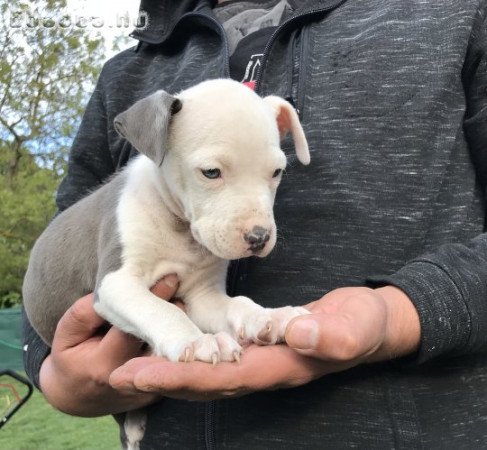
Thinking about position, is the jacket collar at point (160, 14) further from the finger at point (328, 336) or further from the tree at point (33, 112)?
the tree at point (33, 112)

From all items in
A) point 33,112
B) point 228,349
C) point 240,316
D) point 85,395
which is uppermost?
point 228,349

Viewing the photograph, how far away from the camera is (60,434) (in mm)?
8711

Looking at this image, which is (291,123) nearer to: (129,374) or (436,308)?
(436,308)

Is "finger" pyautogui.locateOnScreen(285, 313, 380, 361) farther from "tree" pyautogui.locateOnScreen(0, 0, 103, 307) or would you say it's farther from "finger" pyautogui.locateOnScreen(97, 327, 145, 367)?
"tree" pyautogui.locateOnScreen(0, 0, 103, 307)

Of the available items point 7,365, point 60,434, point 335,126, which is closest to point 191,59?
point 335,126

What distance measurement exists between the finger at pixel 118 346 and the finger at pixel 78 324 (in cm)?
9

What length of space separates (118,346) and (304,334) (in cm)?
64

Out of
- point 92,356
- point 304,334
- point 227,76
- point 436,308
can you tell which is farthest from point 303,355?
point 227,76

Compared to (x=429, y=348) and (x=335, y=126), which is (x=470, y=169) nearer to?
(x=335, y=126)

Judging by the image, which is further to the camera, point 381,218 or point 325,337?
point 381,218

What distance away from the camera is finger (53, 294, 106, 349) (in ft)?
6.68

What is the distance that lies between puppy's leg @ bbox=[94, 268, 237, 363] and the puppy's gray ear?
1.10 feet

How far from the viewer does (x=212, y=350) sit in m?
1.61

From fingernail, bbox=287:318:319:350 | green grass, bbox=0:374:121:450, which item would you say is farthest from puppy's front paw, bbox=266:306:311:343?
green grass, bbox=0:374:121:450
